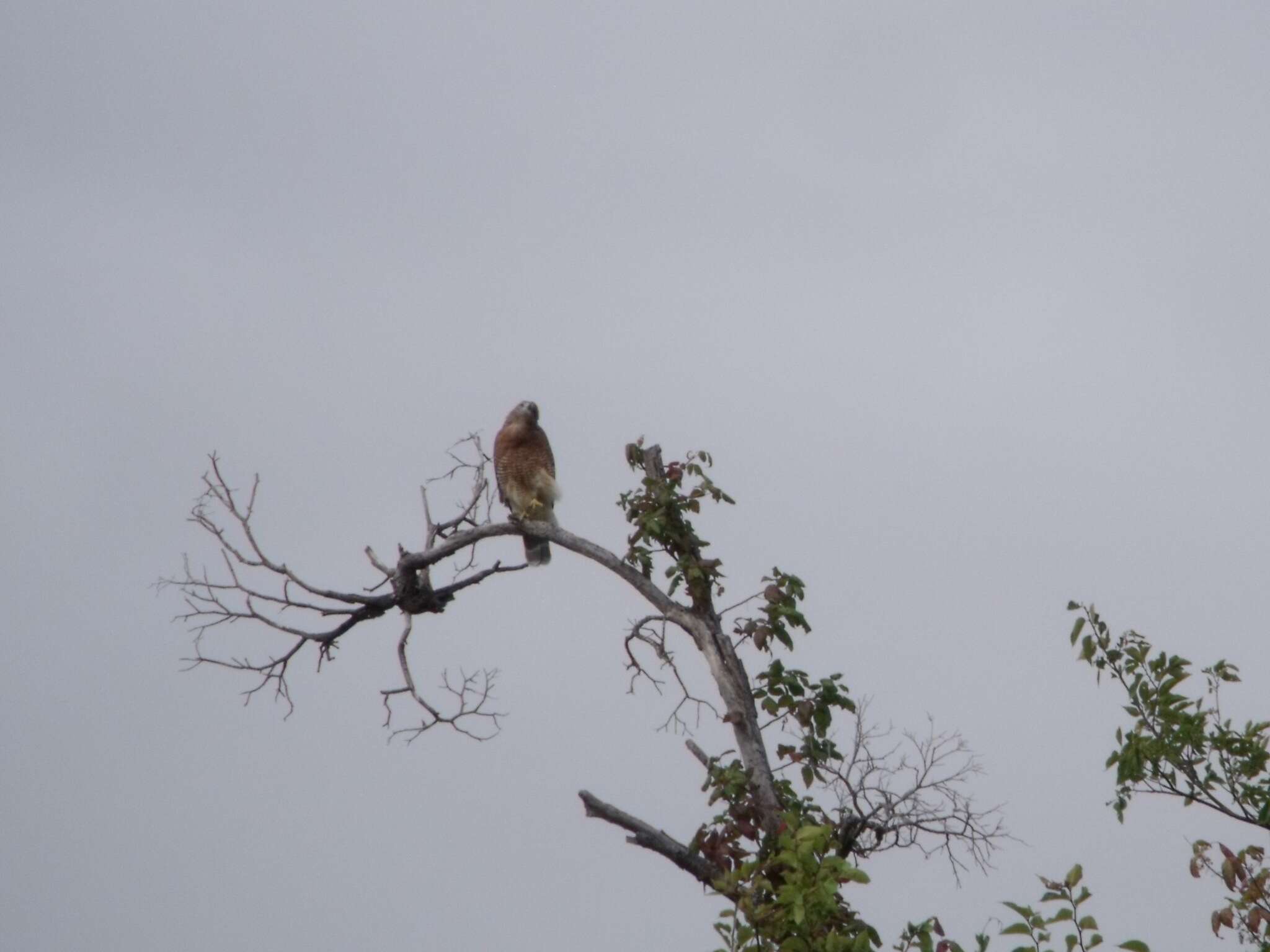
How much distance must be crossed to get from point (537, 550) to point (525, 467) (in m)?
0.92

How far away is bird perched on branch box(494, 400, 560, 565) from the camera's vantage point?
10.0 meters

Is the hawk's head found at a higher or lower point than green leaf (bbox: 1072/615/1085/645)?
higher

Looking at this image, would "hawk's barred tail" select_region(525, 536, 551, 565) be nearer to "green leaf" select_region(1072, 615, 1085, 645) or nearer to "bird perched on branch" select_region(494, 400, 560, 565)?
"bird perched on branch" select_region(494, 400, 560, 565)

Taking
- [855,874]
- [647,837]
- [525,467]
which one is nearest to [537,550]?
[525,467]

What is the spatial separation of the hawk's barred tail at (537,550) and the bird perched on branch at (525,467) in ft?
1.09

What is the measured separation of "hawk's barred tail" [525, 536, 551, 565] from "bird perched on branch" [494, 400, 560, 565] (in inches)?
13.0

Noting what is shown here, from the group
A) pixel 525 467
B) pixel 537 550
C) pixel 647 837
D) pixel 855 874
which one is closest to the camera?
pixel 855 874

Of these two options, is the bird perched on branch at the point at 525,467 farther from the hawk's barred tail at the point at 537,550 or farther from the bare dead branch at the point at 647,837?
the bare dead branch at the point at 647,837

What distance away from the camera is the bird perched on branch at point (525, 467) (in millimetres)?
10047

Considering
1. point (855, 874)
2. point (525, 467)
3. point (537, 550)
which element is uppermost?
point (525, 467)

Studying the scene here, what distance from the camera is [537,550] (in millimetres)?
9469

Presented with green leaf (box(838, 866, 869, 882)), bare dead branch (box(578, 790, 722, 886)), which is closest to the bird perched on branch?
bare dead branch (box(578, 790, 722, 886))

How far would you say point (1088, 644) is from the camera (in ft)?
18.5

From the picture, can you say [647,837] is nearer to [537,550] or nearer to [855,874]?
[855,874]
